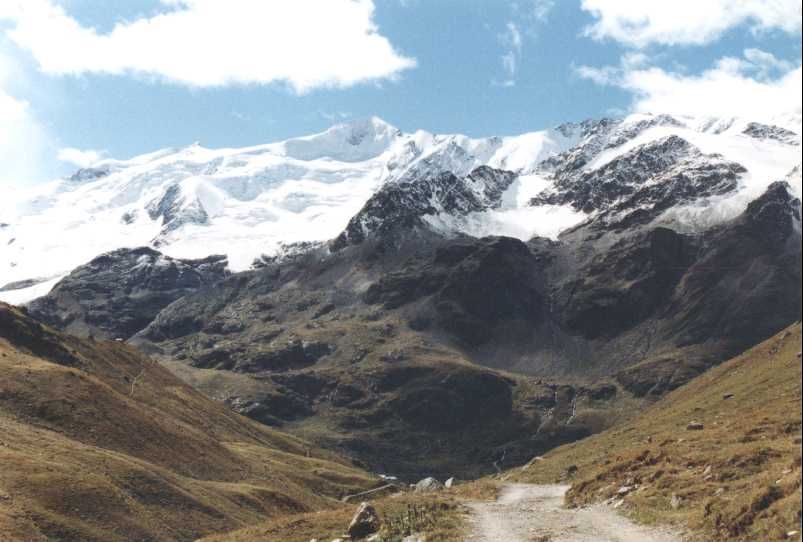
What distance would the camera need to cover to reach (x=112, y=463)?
93.5m

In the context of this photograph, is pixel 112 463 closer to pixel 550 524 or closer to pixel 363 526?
pixel 363 526

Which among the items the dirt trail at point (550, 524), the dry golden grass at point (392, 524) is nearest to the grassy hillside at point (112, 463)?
the dry golden grass at point (392, 524)

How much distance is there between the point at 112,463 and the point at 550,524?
217 feet

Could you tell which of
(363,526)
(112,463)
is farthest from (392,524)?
(112,463)

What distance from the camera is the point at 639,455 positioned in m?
53.4

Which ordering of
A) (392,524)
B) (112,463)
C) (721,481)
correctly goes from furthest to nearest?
(112,463)
(392,524)
(721,481)

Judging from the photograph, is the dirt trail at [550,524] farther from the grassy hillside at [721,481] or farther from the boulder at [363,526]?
the boulder at [363,526]

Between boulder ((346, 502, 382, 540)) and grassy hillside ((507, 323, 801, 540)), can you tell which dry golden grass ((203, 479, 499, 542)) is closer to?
boulder ((346, 502, 382, 540))

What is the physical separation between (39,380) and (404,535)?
8785cm

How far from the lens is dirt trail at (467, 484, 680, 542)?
36.2 meters

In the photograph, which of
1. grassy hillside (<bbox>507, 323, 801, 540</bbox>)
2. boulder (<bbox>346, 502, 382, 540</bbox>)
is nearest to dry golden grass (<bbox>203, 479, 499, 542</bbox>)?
boulder (<bbox>346, 502, 382, 540</bbox>)

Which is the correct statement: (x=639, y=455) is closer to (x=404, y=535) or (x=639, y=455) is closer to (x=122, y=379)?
(x=404, y=535)

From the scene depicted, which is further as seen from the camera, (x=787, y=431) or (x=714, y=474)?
(x=787, y=431)

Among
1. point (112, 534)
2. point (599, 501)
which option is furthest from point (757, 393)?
point (112, 534)
